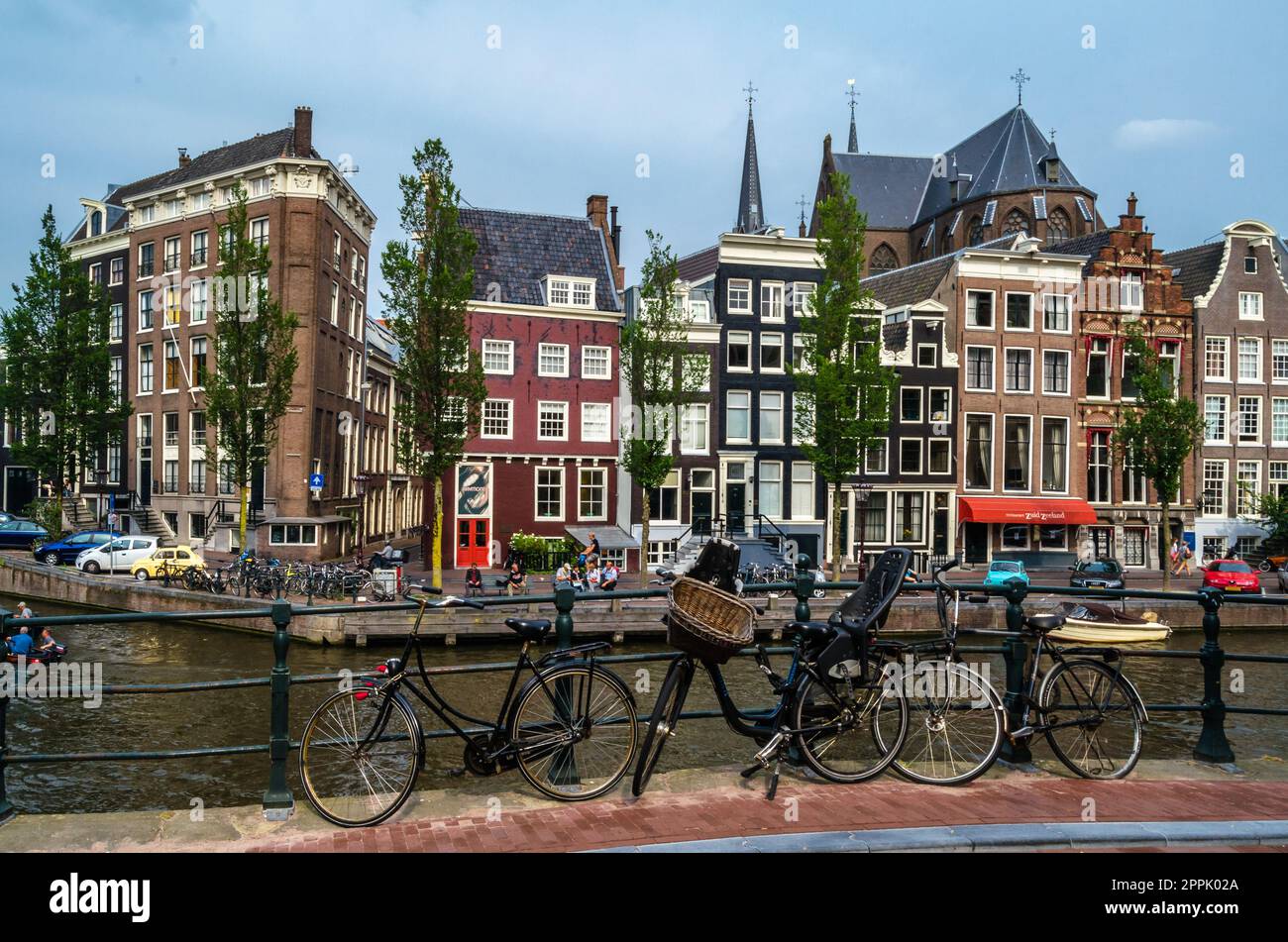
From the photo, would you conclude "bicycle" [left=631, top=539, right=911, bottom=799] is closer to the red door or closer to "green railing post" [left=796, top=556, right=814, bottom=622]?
"green railing post" [left=796, top=556, right=814, bottom=622]

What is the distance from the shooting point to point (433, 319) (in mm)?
30922

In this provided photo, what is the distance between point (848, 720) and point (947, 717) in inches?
Answer: 26.1

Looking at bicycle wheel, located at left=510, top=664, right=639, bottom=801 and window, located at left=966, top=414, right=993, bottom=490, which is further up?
window, located at left=966, top=414, right=993, bottom=490

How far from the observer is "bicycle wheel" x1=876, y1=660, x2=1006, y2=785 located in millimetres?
6000

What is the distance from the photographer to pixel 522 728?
577 cm

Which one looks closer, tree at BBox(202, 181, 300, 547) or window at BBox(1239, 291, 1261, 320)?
tree at BBox(202, 181, 300, 547)

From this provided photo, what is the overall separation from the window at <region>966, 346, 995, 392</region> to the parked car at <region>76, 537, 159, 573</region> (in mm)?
31554

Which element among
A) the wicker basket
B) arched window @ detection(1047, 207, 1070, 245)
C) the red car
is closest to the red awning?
the red car

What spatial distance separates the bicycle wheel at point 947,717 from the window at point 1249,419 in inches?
1872

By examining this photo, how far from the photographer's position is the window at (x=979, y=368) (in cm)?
4256

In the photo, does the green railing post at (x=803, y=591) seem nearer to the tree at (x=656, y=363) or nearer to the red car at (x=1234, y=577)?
the tree at (x=656, y=363)

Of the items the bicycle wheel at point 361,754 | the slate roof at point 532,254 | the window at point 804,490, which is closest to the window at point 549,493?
the slate roof at point 532,254
